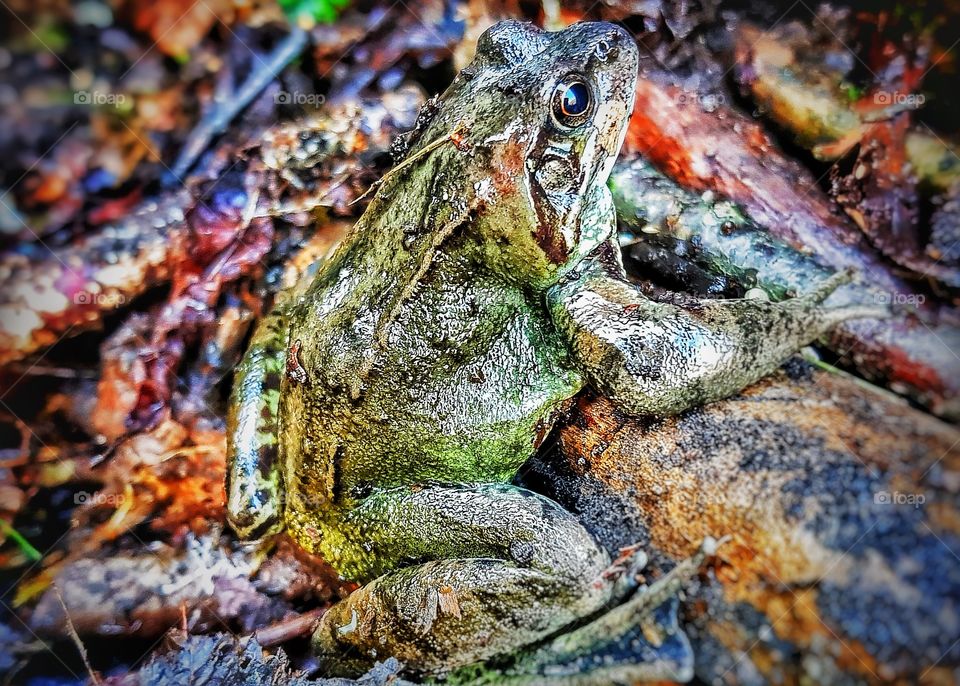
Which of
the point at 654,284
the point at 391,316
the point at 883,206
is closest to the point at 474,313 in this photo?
the point at 391,316

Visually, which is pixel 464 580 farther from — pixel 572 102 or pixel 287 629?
pixel 572 102

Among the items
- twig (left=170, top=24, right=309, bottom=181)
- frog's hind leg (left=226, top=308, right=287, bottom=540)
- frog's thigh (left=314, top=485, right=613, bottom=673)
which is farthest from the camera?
frog's hind leg (left=226, top=308, right=287, bottom=540)

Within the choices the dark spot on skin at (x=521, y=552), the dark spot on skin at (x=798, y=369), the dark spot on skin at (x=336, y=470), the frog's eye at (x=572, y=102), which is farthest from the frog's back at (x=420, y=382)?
the dark spot on skin at (x=798, y=369)

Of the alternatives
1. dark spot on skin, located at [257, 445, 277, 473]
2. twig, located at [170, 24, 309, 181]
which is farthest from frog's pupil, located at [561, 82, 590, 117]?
dark spot on skin, located at [257, 445, 277, 473]

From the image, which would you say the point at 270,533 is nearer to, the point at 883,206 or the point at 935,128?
the point at 883,206

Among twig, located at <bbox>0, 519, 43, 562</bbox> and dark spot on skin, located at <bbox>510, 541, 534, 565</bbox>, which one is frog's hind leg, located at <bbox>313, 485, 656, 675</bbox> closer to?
dark spot on skin, located at <bbox>510, 541, 534, 565</bbox>

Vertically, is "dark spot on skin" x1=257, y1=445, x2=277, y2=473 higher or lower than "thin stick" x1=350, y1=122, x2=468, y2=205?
lower

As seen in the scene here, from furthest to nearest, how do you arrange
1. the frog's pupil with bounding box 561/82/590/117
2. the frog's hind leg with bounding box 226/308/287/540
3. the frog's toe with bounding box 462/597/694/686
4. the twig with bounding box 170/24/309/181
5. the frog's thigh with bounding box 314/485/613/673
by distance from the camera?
the frog's hind leg with bounding box 226/308/287/540 < the twig with bounding box 170/24/309/181 < the frog's pupil with bounding box 561/82/590/117 < the frog's thigh with bounding box 314/485/613/673 < the frog's toe with bounding box 462/597/694/686
